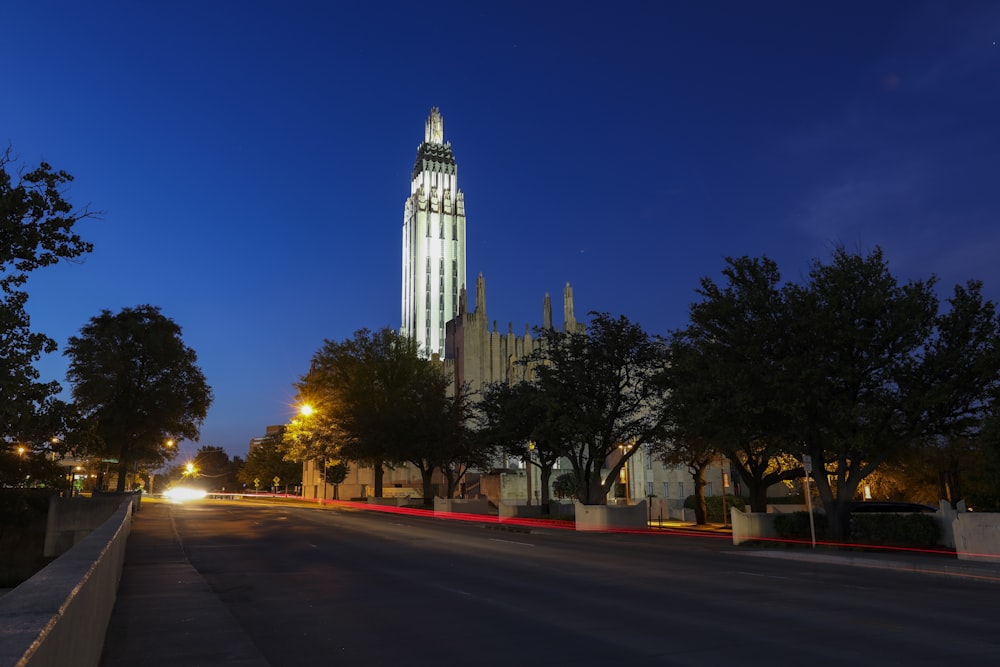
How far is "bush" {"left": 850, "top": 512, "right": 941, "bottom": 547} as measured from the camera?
22.7m

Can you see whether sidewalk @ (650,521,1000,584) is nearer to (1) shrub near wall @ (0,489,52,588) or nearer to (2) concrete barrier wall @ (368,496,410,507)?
(1) shrub near wall @ (0,489,52,588)

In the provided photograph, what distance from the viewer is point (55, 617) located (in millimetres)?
3973

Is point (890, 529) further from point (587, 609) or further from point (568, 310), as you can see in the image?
point (568, 310)

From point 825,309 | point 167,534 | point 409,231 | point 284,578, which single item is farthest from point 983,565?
point 409,231

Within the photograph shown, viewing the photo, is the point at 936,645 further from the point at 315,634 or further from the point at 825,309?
the point at 825,309

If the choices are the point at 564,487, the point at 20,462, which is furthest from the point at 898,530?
the point at 564,487

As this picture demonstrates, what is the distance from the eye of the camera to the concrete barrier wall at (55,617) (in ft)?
11.1

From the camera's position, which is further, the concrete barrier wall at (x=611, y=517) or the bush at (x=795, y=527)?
the concrete barrier wall at (x=611, y=517)

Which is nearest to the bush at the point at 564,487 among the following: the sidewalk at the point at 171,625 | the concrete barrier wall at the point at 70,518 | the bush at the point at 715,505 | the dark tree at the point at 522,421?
the bush at the point at 715,505

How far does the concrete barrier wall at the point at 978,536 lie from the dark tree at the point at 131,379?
41.5 meters

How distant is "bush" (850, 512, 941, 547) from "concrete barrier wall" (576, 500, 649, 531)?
12016 mm

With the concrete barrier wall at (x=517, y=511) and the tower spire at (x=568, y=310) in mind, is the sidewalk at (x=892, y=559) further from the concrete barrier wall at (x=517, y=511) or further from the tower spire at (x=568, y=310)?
the tower spire at (x=568, y=310)

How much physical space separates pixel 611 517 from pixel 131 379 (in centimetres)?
3077

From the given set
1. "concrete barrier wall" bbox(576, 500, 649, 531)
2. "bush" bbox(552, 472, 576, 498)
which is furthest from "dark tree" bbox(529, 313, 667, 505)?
"bush" bbox(552, 472, 576, 498)
